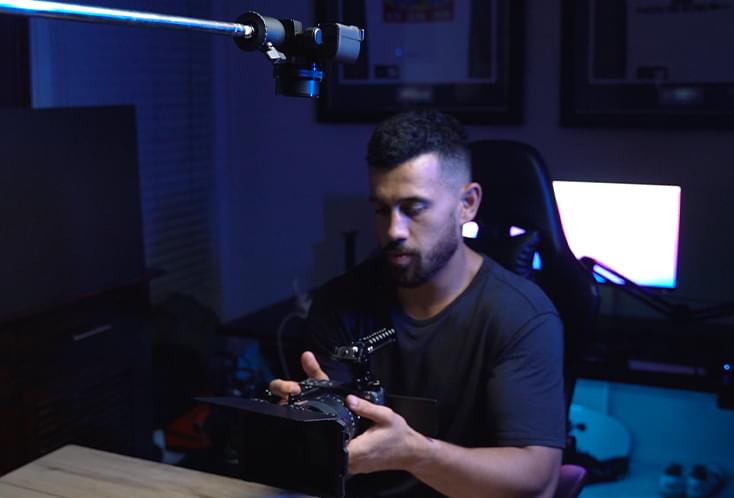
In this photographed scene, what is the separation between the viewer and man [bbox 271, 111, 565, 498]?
1591 mm

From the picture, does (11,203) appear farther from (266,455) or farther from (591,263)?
(591,263)

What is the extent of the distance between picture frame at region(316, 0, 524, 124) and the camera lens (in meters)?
1.98

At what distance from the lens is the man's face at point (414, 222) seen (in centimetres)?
177

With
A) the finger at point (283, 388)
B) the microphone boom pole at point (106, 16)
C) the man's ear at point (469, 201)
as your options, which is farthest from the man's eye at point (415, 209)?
the microphone boom pole at point (106, 16)

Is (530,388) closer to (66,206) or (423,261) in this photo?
(423,261)

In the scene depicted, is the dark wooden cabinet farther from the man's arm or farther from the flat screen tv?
the man's arm

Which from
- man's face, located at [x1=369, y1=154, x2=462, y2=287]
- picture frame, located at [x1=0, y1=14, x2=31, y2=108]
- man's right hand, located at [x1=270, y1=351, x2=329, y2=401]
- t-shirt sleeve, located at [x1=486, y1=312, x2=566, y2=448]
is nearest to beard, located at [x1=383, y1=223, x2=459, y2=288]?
man's face, located at [x1=369, y1=154, x2=462, y2=287]

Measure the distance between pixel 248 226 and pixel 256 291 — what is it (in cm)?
27

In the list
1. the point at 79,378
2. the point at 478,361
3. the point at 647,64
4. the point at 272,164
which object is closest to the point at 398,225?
the point at 478,361

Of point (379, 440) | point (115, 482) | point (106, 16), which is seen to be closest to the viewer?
point (106, 16)

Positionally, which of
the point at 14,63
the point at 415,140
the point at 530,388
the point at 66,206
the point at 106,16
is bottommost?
the point at 530,388

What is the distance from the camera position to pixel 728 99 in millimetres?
2785

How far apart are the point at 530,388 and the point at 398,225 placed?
41cm

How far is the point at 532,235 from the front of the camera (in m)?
1.94
